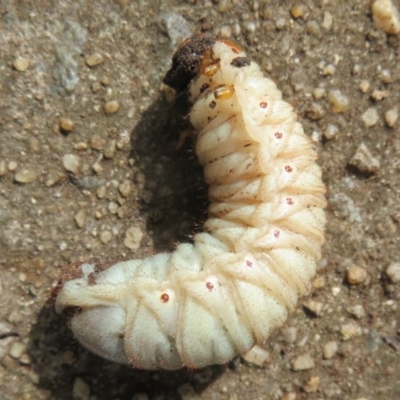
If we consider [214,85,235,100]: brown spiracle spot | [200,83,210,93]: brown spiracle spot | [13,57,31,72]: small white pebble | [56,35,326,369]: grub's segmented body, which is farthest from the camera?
[13,57,31,72]: small white pebble

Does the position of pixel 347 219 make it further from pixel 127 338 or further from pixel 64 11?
pixel 64 11

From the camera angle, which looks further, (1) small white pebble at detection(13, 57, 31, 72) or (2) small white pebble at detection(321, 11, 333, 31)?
(2) small white pebble at detection(321, 11, 333, 31)

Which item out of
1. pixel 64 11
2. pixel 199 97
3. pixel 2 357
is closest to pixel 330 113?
pixel 199 97

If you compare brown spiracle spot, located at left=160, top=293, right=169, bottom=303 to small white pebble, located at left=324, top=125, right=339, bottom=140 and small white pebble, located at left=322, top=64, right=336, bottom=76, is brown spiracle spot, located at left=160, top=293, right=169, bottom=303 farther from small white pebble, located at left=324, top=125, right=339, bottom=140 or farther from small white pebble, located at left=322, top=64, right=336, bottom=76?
small white pebble, located at left=322, top=64, right=336, bottom=76

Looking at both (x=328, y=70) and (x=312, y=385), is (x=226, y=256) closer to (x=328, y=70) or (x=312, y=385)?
(x=312, y=385)

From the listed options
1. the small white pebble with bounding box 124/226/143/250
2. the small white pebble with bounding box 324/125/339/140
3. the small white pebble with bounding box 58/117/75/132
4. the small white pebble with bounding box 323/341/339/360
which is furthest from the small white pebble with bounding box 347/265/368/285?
the small white pebble with bounding box 58/117/75/132

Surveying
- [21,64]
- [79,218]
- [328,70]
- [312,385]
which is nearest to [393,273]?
[312,385]

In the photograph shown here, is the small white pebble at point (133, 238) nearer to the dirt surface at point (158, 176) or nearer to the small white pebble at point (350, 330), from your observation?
the dirt surface at point (158, 176)
